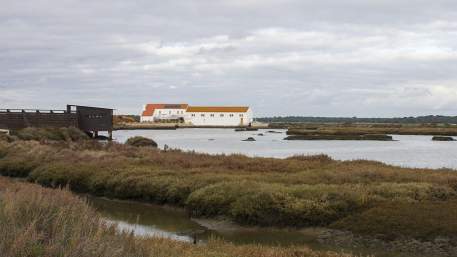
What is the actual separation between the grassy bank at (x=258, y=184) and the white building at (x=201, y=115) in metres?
141

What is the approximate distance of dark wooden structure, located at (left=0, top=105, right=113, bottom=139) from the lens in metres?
67.1

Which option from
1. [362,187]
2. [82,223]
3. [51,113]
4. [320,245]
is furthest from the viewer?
[51,113]

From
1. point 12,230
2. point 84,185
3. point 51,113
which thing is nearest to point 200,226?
point 84,185

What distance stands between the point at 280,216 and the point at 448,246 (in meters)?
6.02

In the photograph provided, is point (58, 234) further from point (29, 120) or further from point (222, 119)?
point (222, 119)

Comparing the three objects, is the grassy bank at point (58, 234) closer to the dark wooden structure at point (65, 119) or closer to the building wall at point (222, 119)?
the dark wooden structure at point (65, 119)

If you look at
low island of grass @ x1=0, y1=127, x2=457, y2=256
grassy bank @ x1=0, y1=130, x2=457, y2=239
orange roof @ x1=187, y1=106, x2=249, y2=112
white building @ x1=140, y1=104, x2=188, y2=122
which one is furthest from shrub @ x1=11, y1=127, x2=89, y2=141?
white building @ x1=140, y1=104, x2=188, y2=122

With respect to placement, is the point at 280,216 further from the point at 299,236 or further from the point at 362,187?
the point at 362,187

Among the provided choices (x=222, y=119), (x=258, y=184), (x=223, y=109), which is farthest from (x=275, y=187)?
(x=222, y=119)

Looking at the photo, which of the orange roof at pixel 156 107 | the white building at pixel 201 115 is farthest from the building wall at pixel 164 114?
the orange roof at pixel 156 107

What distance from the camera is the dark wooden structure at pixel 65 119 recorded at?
220 ft

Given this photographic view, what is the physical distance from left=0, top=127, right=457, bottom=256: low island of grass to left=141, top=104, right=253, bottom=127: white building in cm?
14218

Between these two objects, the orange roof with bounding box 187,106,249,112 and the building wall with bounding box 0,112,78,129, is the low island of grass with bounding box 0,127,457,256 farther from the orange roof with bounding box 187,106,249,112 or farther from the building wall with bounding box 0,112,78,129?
the orange roof with bounding box 187,106,249,112

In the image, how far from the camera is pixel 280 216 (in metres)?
20.3
